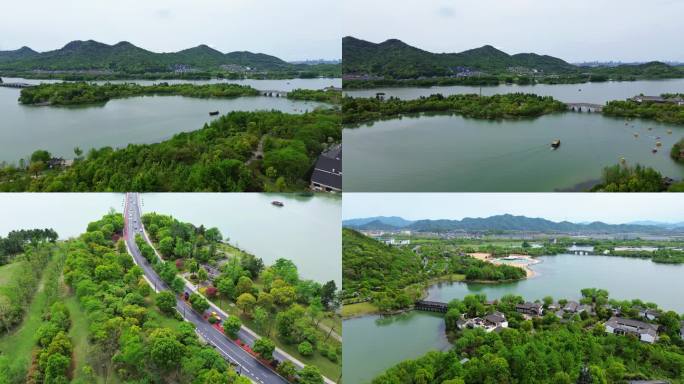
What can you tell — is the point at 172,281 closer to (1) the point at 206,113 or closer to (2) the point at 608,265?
(1) the point at 206,113

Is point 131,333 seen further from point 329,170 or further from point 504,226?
point 504,226

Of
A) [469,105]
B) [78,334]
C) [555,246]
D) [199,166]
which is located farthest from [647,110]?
[78,334]

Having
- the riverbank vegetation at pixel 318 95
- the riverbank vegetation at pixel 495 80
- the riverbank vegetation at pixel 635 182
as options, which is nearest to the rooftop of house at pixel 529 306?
the riverbank vegetation at pixel 635 182

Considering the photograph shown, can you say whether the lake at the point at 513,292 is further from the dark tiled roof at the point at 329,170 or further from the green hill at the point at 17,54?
the green hill at the point at 17,54

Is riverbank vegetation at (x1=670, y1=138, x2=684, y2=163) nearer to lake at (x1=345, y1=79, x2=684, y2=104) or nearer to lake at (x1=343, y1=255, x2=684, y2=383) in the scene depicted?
lake at (x1=345, y1=79, x2=684, y2=104)

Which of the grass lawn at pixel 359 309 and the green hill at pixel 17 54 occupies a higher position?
the green hill at pixel 17 54

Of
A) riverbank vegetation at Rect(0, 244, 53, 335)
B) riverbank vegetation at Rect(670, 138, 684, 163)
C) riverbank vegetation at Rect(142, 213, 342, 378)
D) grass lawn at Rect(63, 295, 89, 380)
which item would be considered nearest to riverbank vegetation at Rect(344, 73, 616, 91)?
riverbank vegetation at Rect(142, 213, 342, 378)
